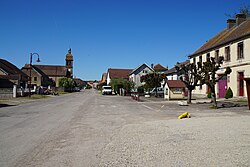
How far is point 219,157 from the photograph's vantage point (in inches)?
221

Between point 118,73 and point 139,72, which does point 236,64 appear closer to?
point 139,72

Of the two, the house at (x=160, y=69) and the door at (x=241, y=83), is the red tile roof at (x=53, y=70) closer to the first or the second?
the house at (x=160, y=69)

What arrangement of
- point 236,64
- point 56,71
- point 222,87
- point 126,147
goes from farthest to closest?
point 56,71, point 222,87, point 236,64, point 126,147

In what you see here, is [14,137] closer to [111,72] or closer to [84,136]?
[84,136]

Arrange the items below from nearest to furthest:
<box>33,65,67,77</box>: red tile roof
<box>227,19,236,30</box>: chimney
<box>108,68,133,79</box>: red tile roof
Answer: <box>227,19,236,30</box>: chimney → <box>108,68,133,79</box>: red tile roof → <box>33,65,67,77</box>: red tile roof

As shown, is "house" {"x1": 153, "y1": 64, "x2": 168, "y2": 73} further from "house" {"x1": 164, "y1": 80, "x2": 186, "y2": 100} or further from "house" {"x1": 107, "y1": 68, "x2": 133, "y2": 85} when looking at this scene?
"house" {"x1": 164, "y1": 80, "x2": 186, "y2": 100}

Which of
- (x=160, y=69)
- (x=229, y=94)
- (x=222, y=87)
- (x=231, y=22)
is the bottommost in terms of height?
(x=229, y=94)

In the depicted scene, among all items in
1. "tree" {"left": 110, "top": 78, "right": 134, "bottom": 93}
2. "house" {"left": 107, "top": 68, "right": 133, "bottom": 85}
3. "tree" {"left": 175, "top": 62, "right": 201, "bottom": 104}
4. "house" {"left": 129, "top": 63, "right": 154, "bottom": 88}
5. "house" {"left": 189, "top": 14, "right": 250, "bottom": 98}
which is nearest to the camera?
"tree" {"left": 175, "top": 62, "right": 201, "bottom": 104}

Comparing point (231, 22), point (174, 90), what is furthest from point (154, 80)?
point (231, 22)

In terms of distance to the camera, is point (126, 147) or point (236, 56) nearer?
point (126, 147)

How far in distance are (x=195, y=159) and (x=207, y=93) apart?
30292 mm

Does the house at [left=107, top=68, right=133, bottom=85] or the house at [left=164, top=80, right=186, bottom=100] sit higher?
the house at [left=107, top=68, right=133, bottom=85]

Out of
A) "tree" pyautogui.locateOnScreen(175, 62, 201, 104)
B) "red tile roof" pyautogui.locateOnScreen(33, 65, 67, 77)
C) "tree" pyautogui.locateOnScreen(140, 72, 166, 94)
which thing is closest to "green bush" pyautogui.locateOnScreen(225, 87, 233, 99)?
"tree" pyautogui.locateOnScreen(175, 62, 201, 104)

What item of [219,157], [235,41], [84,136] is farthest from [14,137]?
[235,41]
